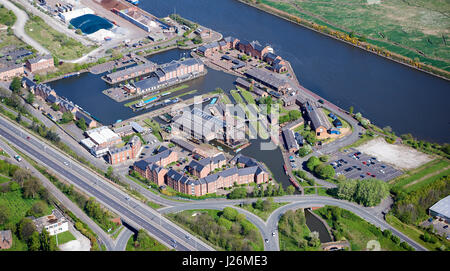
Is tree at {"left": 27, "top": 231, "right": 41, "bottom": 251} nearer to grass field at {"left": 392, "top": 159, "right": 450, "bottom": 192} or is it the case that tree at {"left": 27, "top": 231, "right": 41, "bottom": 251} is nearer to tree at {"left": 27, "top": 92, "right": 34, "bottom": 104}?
tree at {"left": 27, "top": 92, "right": 34, "bottom": 104}

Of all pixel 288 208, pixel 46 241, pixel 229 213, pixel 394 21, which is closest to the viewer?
pixel 46 241

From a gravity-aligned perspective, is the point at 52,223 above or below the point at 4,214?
below

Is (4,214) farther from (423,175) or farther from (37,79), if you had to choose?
(423,175)

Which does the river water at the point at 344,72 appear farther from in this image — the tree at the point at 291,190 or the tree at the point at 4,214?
the tree at the point at 4,214

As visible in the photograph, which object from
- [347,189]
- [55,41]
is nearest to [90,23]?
[55,41]

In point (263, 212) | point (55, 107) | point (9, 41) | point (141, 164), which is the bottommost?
point (263, 212)

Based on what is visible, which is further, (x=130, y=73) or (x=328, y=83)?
(x=328, y=83)
